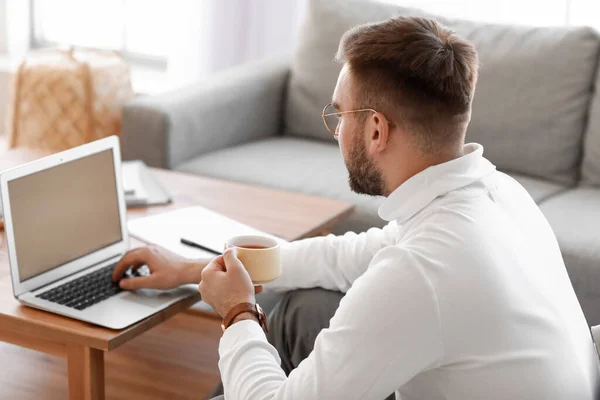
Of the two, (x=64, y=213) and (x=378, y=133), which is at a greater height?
(x=378, y=133)

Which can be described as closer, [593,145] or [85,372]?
[85,372]

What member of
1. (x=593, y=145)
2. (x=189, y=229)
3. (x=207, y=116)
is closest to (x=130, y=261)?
(x=189, y=229)

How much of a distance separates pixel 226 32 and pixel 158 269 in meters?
2.15

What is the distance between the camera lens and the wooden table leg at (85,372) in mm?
1657

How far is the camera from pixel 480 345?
132cm

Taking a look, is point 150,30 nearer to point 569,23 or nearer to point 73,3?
point 73,3

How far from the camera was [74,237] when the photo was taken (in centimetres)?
185

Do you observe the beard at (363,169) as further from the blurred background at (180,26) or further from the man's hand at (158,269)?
the blurred background at (180,26)

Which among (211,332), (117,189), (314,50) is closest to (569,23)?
(314,50)

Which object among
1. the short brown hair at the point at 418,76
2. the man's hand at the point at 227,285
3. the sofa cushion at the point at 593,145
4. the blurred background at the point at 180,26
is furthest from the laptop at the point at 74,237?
the blurred background at the point at 180,26

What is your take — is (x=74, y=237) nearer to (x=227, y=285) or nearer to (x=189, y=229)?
(x=189, y=229)

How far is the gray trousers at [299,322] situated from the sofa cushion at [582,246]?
0.85 metres

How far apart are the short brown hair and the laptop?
591mm

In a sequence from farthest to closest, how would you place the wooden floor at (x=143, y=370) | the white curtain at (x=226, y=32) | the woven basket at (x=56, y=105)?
the white curtain at (x=226, y=32) < the woven basket at (x=56, y=105) < the wooden floor at (x=143, y=370)
